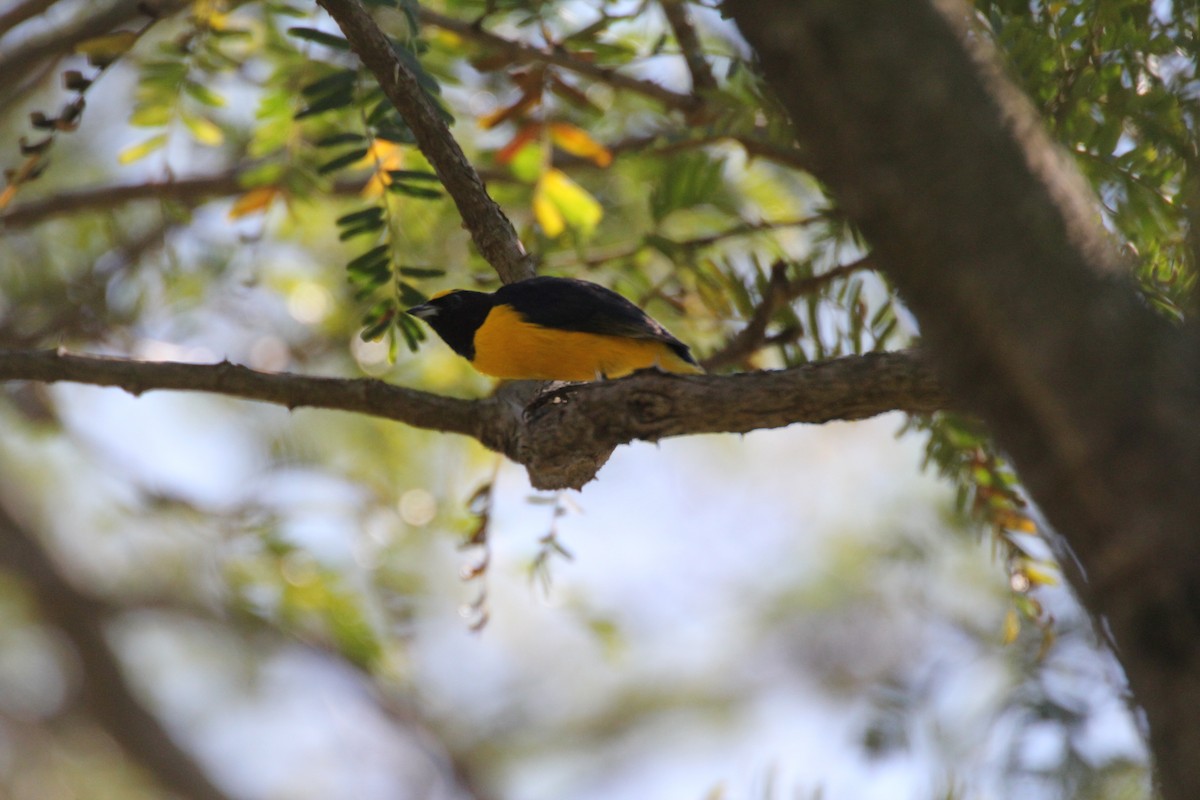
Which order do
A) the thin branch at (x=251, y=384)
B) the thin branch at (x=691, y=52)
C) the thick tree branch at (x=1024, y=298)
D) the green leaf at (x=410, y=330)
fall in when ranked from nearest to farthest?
1. the thick tree branch at (x=1024, y=298)
2. the thin branch at (x=251, y=384)
3. the green leaf at (x=410, y=330)
4. the thin branch at (x=691, y=52)

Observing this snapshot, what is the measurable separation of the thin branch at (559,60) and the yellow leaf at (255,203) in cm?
81

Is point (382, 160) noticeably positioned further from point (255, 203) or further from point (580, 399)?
point (580, 399)

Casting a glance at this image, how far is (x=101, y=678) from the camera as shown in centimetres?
715

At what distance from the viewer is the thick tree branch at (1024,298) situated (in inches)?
41.5

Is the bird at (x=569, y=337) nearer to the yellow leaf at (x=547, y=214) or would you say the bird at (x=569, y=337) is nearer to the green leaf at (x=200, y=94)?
the yellow leaf at (x=547, y=214)

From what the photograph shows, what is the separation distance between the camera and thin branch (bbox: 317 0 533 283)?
285cm

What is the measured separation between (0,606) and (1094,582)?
8.86 m

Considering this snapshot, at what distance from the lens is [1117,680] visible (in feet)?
10.2

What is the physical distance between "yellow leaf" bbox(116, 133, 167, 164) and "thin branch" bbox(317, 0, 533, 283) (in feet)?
4.28

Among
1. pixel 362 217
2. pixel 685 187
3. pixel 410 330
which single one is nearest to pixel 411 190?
pixel 362 217

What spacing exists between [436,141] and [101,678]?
18.1ft

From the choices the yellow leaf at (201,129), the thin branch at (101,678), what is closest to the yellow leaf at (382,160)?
the yellow leaf at (201,129)

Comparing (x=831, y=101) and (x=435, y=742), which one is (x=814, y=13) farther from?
(x=435, y=742)

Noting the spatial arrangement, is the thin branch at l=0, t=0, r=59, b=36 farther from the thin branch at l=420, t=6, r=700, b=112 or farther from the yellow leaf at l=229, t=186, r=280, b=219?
the thin branch at l=420, t=6, r=700, b=112
